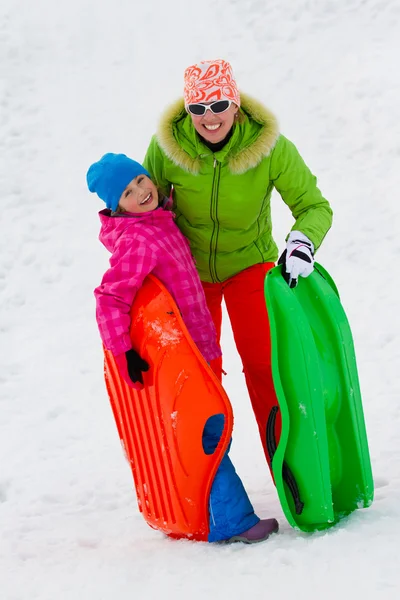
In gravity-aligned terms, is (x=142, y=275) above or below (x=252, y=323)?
above

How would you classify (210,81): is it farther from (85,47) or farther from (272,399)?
(85,47)

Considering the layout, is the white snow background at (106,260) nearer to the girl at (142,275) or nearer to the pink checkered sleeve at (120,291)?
the girl at (142,275)

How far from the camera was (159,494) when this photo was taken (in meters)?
3.43

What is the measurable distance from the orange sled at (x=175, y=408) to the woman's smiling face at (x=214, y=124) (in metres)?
0.66

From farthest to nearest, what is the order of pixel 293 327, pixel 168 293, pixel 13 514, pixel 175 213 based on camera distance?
pixel 13 514, pixel 175 213, pixel 168 293, pixel 293 327

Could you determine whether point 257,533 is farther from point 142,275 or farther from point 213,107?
point 213,107

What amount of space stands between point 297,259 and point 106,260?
4.21 m

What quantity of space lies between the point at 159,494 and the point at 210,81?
1.82 metres

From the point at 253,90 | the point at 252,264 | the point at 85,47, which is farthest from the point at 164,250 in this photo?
the point at 85,47

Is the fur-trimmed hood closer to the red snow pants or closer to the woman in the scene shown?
the woman

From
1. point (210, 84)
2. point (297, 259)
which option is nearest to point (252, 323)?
point (297, 259)

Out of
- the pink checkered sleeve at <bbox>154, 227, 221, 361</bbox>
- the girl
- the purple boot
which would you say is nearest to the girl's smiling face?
the girl

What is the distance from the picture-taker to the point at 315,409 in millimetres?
3086

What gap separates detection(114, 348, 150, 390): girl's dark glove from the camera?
3236mm
